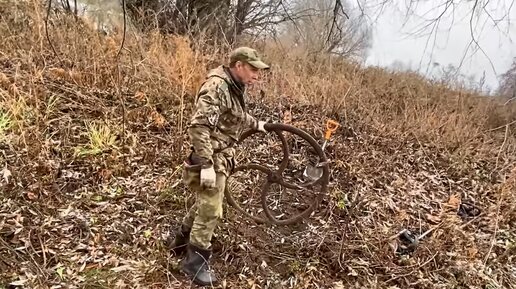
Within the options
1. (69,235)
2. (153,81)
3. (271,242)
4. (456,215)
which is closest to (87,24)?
(153,81)

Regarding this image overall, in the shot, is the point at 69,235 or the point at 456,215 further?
the point at 456,215

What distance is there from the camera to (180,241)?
10.6 feet

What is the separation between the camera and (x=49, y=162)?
3.73m

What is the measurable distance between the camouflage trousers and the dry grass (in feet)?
1.18

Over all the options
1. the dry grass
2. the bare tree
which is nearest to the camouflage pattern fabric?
the dry grass

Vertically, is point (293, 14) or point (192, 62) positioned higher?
point (293, 14)

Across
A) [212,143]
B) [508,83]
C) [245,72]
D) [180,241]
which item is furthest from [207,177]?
[508,83]

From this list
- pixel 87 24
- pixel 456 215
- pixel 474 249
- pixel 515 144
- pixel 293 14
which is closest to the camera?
pixel 474 249

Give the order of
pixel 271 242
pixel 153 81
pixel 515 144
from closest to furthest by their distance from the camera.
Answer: pixel 271 242 → pixel 153 81 → pixel 515 144

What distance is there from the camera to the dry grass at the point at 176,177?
3232 mm

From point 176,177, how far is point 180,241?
0.86 metres

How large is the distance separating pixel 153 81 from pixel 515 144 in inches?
198

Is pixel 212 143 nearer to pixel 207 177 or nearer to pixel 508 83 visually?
pixel 207 177

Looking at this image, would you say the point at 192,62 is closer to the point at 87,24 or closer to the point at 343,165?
the point at 87,24
